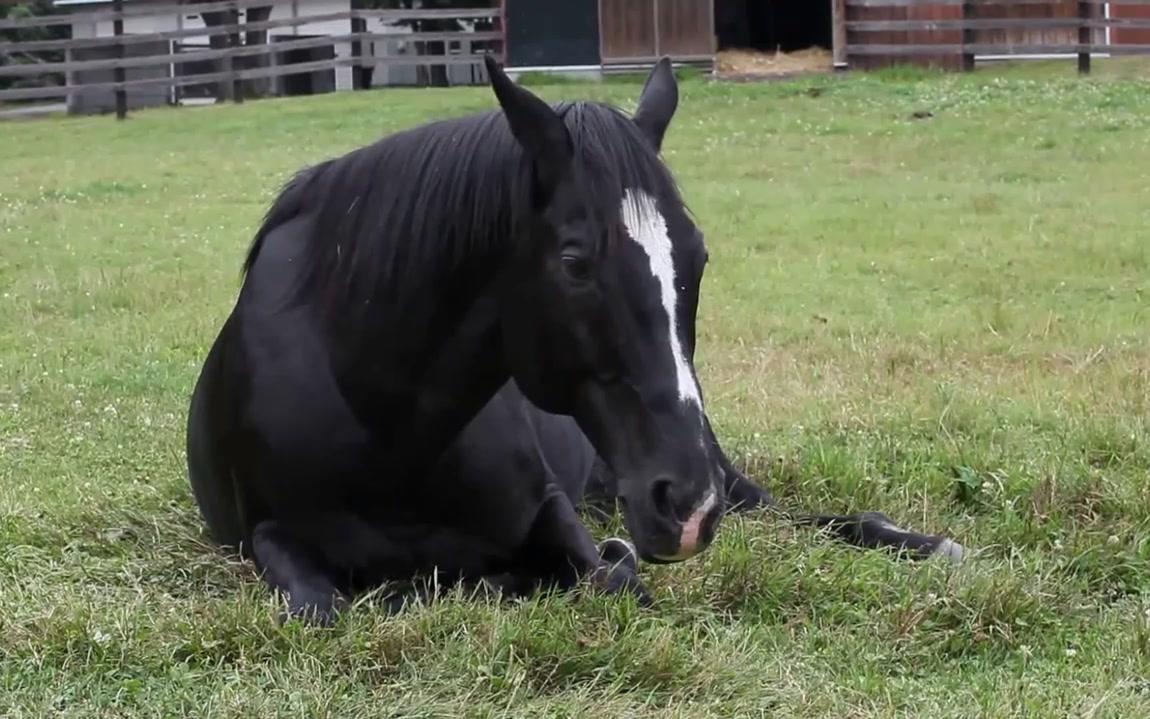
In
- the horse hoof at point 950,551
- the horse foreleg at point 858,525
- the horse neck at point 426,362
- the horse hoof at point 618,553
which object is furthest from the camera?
the horse foreleg at point 858,525

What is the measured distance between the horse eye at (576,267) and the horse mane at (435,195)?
0.11 metres

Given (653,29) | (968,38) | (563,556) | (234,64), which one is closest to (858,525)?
(563,556)

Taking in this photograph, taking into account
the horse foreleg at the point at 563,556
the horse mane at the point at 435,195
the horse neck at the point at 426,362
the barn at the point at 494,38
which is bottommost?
the horse foreleg at the point at 563,556

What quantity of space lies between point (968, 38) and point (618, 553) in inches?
923

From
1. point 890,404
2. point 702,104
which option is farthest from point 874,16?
point 890,404

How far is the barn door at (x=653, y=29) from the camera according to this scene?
28.2 m

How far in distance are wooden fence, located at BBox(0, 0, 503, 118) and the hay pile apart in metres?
4.29

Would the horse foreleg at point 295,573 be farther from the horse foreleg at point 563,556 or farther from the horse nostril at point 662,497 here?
the horse nostril at point 662,497

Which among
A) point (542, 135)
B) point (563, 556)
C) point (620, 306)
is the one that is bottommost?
point (563, 556)

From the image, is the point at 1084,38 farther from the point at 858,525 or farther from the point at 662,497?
the point at 662,497

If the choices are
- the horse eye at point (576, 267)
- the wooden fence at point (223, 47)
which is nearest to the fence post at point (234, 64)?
the wooden fence at point (223, 47)

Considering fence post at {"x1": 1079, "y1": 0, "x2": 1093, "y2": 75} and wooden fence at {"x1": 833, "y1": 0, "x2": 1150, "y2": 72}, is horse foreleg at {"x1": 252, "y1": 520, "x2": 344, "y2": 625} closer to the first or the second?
fence post at {"x1": 1079, "y1": 0, "x2": 1093, "y2": 75}

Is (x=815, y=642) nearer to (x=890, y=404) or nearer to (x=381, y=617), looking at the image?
(x=381, y=617)

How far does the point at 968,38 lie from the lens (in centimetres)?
2630
